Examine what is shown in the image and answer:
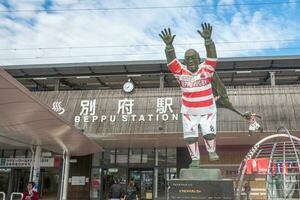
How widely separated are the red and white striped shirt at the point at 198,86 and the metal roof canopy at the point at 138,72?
1443 centimetres

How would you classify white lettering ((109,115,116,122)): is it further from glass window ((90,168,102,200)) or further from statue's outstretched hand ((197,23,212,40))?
statue's outstretched hand ((197,23,212,40))

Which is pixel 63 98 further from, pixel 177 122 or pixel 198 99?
pixel 198 99

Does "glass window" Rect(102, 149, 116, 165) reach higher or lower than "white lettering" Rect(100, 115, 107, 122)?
lower

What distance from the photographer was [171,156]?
23.5 metres

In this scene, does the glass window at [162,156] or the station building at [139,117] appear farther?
the glass window at [162,156]

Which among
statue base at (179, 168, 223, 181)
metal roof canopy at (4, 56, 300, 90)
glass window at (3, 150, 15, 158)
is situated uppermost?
metal roof canopy at (4, 56, 300, 90)

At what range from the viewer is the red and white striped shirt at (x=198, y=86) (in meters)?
9.27

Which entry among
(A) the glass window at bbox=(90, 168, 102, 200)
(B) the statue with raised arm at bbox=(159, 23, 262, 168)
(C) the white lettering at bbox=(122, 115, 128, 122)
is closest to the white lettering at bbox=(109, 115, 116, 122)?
(C) the white lettering at bbox=(122, 115, 128, 122)

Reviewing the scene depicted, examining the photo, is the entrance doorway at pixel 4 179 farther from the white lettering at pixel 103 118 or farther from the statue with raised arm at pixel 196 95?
the statue with raised arm at pixel 196 95

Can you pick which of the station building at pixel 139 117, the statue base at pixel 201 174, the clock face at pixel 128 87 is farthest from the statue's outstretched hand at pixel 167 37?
the clock face at pixel 128 87

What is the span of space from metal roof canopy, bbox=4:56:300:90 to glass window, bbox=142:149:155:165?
466 centimetres

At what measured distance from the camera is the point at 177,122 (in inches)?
779

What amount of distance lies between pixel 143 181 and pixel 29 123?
1182 cm

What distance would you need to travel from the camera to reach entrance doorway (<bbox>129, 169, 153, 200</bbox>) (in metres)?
23.1
